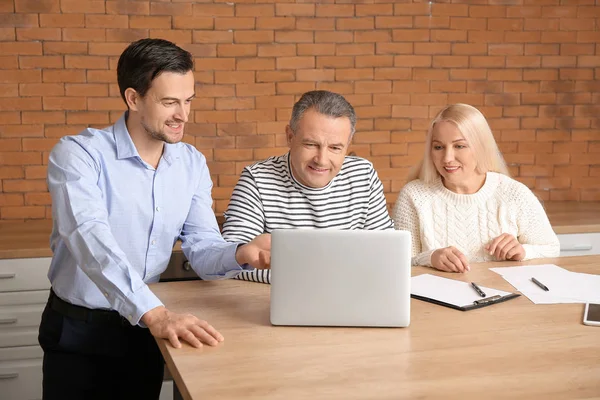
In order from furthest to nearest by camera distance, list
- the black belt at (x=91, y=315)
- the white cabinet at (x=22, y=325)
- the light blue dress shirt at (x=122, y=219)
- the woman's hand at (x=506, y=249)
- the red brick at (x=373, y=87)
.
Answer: the red brick at (x=373, y=87) < the white cabinet at (x=22, y=325) < the woman's hand at (x=506, y=249) < the black belt at (x=91, y=315) < the light blue dress shirt at (x=122, y=219)

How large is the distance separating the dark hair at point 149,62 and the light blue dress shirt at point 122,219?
0.15 meters

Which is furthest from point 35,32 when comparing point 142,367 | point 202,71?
point 142,367

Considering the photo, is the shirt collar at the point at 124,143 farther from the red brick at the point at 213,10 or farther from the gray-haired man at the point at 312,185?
the red brick at the point at 213,10

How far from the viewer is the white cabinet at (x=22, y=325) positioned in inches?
131

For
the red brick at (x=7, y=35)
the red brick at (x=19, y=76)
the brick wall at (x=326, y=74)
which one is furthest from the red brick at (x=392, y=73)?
the red brick at (x=7, y=35)

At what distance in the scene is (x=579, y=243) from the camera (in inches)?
154

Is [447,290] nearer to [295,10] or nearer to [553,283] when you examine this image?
[553,283]

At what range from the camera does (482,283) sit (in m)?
2.39

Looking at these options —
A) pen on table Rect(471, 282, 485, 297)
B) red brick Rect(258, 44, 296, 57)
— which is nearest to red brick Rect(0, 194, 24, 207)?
red brick Rect(258, 44, 296, 57)

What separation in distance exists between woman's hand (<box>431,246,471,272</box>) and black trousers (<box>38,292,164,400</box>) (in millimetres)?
982

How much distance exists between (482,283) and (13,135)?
2.55m

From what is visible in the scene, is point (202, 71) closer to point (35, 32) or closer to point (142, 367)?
point (35, 32)

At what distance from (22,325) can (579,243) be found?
275 cm

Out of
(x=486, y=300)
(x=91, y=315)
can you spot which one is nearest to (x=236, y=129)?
(x=91, y=315)
